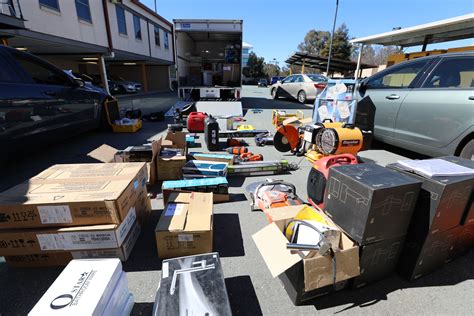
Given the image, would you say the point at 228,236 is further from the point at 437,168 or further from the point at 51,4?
the point at 51,4

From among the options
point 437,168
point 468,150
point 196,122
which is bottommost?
point 196,122

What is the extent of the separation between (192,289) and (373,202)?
45.7 inches

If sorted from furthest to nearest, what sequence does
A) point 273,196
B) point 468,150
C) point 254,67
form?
point 254,67 < point 468,150 < point 273,196

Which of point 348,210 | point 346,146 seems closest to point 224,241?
point 348,210

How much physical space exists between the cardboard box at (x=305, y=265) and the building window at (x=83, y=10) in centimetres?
1259

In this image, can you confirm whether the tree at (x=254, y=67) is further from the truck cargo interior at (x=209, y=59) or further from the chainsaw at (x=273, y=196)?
the chainsaw at (x=273, y=196)

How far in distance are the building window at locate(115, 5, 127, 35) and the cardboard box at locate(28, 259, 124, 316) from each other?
15.5 metres

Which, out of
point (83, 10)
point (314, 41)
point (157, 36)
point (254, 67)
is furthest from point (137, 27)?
point (314, 41)

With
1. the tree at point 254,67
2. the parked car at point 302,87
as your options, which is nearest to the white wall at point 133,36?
the parked car at point 302,87

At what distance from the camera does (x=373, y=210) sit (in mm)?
1359

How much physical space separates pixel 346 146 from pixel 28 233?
139 inches

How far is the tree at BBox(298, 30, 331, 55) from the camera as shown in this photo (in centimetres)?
4728

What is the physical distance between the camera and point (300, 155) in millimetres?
4320

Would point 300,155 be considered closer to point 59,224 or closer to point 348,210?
point 348,210
